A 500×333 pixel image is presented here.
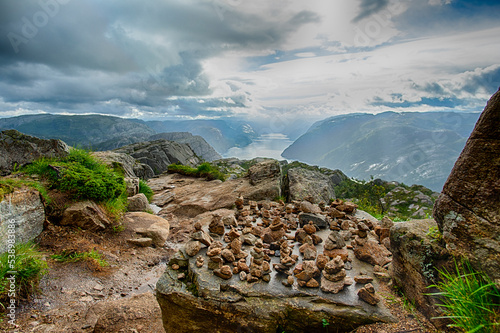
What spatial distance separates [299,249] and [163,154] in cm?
6235

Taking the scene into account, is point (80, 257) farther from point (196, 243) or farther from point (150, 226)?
point (196, 243)

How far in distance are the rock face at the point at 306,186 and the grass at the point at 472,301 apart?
742 cm

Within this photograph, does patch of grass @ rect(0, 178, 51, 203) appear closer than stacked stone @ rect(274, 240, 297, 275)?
No

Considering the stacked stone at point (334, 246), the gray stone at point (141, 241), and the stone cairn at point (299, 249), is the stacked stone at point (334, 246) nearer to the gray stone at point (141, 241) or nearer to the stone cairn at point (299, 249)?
the stone cairn at point (299, 249)

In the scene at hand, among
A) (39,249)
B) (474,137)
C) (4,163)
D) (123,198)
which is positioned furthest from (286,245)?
(4,163)

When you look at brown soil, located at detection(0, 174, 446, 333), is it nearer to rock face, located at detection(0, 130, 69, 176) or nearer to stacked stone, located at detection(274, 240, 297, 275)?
stacked stone, located at detection(274, 240, 297, 275)

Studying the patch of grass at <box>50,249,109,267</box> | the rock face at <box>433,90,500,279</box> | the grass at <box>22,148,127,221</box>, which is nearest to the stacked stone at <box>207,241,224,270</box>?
the rock face at <box>433,90,500,279</box>

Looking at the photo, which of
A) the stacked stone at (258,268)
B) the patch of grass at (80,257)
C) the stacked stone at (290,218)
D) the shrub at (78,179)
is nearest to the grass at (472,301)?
the stacked stone at (258,268)

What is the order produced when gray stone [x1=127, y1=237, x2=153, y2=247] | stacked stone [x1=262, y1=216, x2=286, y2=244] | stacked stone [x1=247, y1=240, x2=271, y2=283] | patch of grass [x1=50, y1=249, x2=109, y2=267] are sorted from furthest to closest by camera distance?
gray stone [x1=127, y1=237, x2=153, y2=247], patch of grass [x1=50, y1=249, x2=109, y2=267], stacked stone [x1=262, y1=216, x2=286, y2=244], stacked stone [x1=247, y1=240, x2=271, y2=283]

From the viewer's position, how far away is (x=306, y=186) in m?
11.5

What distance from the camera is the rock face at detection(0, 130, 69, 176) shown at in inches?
411

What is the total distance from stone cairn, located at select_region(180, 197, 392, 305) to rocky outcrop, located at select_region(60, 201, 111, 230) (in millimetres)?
5633

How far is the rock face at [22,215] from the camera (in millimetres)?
6304

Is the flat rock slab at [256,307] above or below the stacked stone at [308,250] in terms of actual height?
below
